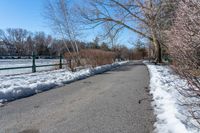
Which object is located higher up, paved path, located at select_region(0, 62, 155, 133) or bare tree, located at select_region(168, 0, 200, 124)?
bare tree, located at select_region(168, 0, 200, 124)

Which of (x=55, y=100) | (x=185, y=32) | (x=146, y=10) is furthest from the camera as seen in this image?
(x=146, y=10)

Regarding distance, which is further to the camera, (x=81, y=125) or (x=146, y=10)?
(x=146, y=10)

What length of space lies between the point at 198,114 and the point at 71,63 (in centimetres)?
1468

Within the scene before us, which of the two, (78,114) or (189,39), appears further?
(78,114)

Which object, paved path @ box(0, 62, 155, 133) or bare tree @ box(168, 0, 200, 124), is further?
paved path @ box(0, 62, 155, 133)

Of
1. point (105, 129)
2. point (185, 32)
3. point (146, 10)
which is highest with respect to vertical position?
point (146, 10)

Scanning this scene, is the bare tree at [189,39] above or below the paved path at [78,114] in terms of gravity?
above

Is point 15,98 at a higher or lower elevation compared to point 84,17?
lower

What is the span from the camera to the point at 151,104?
687 centimetres

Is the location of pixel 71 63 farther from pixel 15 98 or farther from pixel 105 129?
pixel 105 129

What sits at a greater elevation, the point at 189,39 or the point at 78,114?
the point at 189,39

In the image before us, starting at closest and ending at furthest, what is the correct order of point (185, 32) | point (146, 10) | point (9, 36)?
point (185, 32) < point (146, 10) < point (9, 36)

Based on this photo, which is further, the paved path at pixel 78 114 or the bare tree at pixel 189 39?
the paved path at pixel 78 114

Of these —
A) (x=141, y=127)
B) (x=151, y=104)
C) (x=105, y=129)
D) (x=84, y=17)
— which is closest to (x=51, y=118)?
(x=105, y=129)
